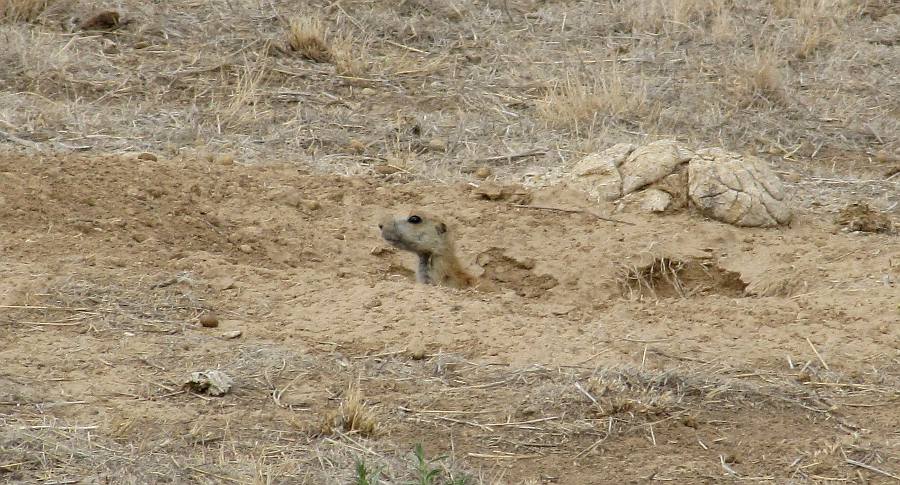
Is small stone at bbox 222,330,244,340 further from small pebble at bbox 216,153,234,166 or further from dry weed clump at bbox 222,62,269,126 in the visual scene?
dry weed clump at bbox 222,62,269,126

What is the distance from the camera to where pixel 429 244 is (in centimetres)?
730

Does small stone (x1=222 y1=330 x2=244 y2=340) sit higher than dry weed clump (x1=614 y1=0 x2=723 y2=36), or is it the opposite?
dry weed clump (x1=614 y1=0 x2=723 y2=36)

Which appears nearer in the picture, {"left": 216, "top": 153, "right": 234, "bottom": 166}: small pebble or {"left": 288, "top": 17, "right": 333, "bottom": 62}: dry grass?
{"left": 216, "top": 153, "right": 234, "bottom": 166}: small pebble

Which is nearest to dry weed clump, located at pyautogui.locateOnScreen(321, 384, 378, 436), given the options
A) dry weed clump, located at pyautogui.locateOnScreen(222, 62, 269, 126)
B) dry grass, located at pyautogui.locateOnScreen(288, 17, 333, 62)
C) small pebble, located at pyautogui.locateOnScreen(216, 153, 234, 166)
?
small pebble, located at pyautogui.locateOnScreen(216, 153, 234, 166)

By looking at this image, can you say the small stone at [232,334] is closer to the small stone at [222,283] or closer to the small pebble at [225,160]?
the small stone at [222,283]

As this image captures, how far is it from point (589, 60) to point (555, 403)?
6.03 metres

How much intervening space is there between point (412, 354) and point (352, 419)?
69 centimetres

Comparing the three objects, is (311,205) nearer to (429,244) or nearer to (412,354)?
(429,244)

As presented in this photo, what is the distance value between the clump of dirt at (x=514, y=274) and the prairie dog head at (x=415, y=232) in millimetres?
370

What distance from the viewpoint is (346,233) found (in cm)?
746

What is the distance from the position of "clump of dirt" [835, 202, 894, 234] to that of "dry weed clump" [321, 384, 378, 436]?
4.08 m

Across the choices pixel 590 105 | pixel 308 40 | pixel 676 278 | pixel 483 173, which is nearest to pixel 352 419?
pixel 676 278

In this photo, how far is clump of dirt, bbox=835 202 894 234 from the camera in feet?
24.5

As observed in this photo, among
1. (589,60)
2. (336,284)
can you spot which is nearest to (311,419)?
(336,284)
